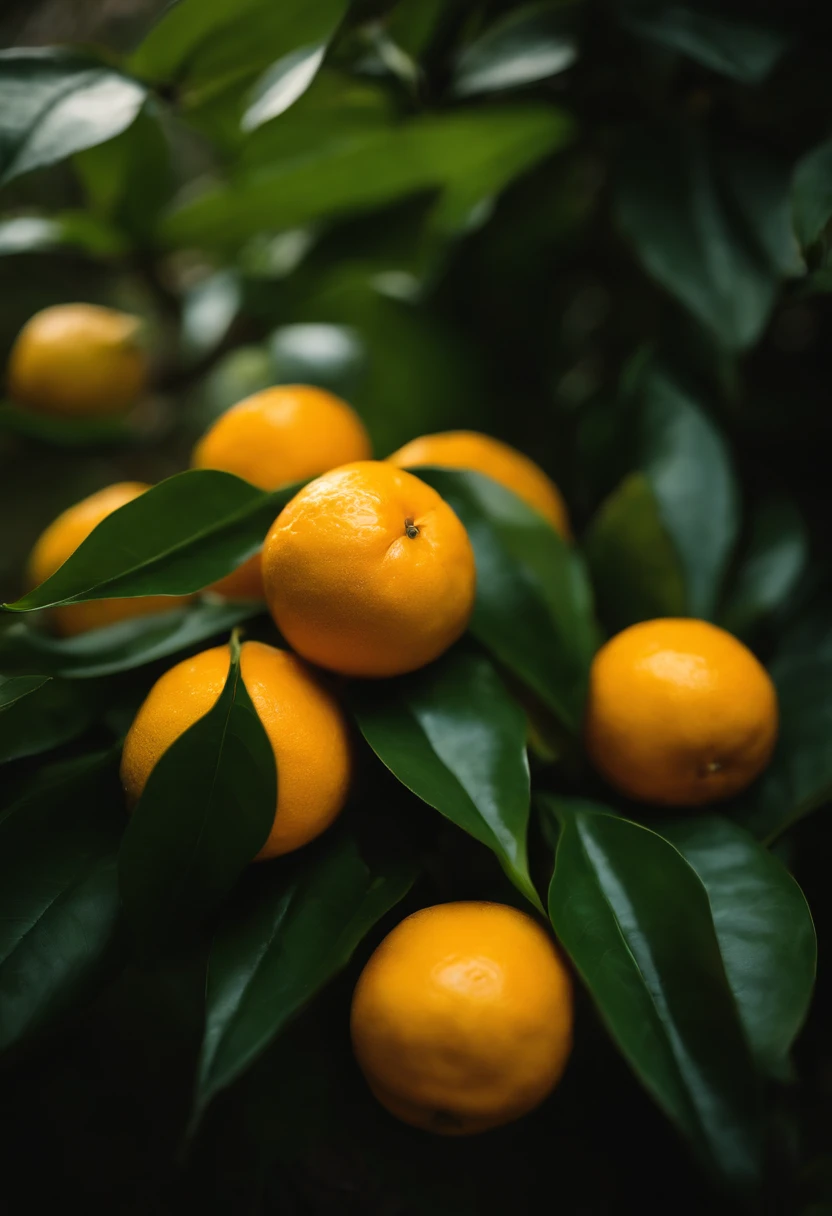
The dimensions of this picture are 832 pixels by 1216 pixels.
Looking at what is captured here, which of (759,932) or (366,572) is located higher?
(366,572)

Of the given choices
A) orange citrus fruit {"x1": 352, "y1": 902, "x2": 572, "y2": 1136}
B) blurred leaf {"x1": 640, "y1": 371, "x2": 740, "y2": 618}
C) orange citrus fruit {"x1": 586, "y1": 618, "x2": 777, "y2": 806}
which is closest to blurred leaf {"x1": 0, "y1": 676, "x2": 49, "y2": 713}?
orange citrus fruit {"x1": 352, "y1": 902, "x2": 572, "y2": 1136}

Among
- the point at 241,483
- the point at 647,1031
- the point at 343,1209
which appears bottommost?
the point at 343,1209

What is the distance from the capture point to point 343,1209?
56cm

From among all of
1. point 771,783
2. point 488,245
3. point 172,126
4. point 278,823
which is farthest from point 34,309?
point 771,783

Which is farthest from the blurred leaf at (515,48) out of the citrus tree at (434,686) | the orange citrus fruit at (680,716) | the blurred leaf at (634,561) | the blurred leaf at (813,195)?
the orange citrus fruit at (680,716)

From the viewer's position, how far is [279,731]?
1.66ft

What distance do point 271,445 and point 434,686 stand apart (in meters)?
0.23

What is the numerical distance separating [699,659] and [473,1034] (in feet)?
0.92

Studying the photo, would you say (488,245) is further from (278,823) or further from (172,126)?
(278,823)

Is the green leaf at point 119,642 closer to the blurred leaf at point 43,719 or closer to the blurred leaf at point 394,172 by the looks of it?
the blurred leaf at point 43,719

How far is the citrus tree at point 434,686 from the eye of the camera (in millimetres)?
475

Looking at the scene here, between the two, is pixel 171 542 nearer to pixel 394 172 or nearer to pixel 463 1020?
pixel 463 1020

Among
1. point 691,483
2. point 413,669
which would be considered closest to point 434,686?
point 413,669

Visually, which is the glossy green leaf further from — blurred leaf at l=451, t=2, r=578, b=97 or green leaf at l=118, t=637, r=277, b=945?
blurred leaf at l=451, t=2, r=578, b=97
